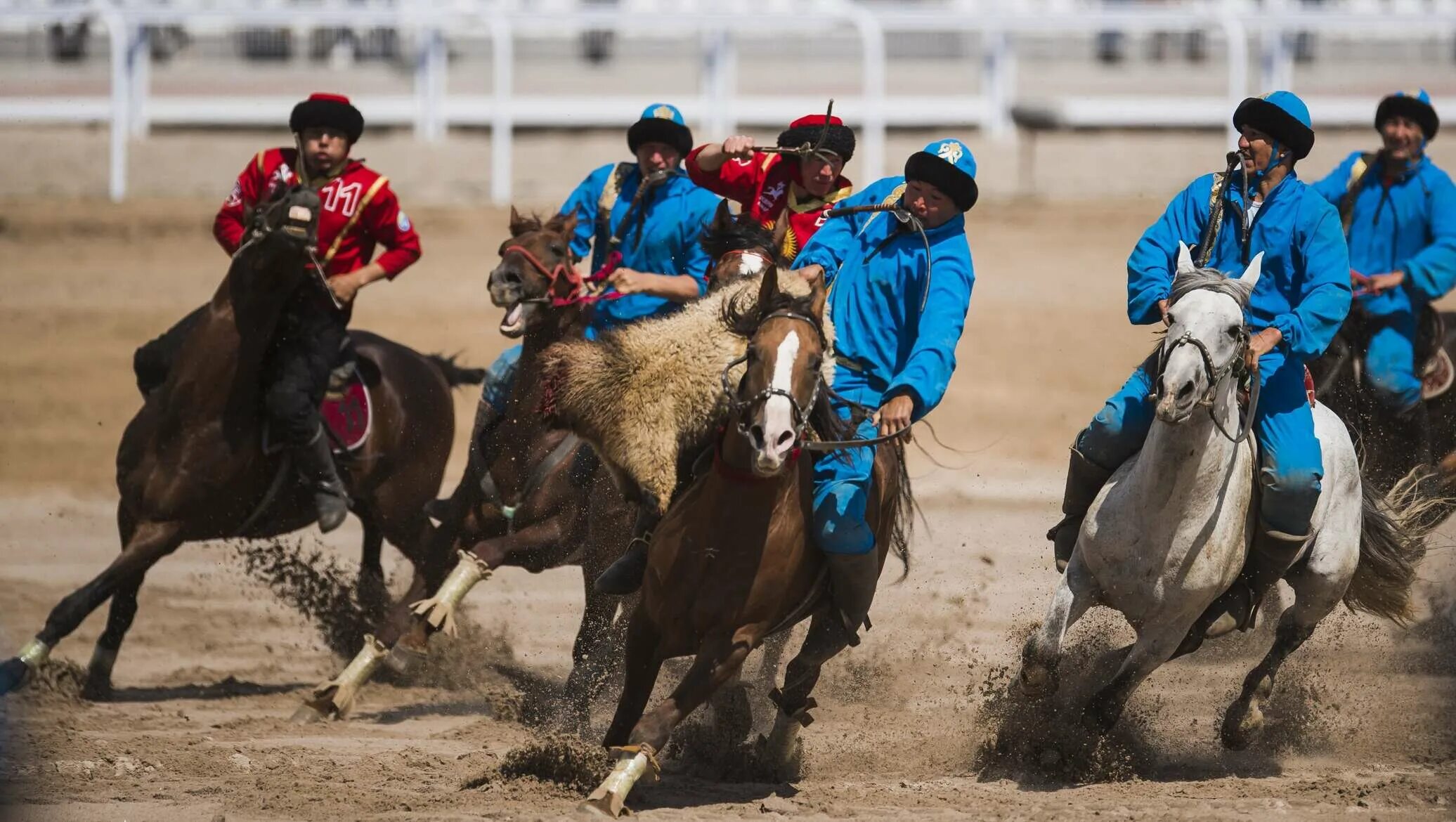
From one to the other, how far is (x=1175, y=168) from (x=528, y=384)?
12361 millimetres

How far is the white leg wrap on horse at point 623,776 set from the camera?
539 centimetres

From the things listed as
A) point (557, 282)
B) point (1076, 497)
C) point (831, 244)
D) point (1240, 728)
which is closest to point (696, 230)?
point (557, 282)

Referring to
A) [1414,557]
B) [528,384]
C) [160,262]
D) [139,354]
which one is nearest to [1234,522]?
[1414,557]

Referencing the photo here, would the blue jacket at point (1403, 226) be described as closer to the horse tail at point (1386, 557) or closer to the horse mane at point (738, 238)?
the horse tail at point (1386, 557)

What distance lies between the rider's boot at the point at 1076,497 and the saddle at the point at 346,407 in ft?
10.8

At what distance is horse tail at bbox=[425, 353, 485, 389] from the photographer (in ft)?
29.6

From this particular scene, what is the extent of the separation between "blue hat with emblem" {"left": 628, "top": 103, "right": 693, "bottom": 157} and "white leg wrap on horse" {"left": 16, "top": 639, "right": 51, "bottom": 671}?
A: 3.29 m

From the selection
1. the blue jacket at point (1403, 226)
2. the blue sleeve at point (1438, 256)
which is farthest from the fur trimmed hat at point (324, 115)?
the blue sleeve at point (1438, 256)

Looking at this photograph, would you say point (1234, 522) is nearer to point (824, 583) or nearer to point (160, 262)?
point (824, 583)

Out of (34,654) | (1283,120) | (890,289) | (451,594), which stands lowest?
(34,654)

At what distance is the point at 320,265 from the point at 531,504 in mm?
1462

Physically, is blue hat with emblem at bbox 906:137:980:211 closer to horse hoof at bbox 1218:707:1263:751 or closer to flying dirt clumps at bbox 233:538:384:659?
horse hoof at bbox 1218:707:1263:751

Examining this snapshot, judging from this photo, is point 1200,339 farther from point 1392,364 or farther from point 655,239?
point 1392,364

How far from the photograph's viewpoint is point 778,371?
5156 mm
